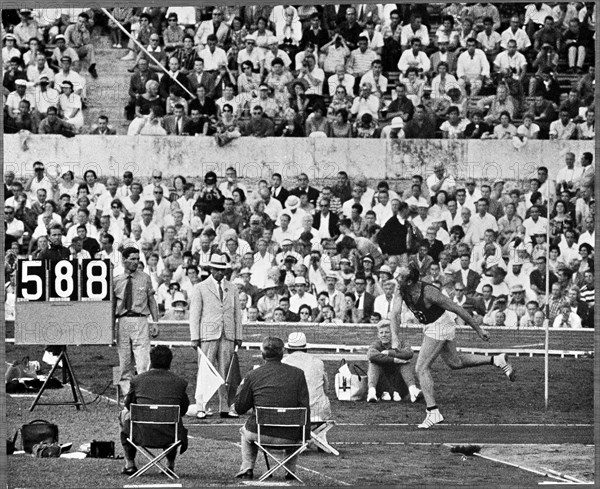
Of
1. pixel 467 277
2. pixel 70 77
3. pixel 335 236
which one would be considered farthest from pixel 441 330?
pixel 70 77

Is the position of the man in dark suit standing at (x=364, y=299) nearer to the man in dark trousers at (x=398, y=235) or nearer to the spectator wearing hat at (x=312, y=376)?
the man in dark trousers at (x=398, y=235)

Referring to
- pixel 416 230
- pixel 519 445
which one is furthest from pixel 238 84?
pixel 519 445

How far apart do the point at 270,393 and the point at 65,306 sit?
13.0ft

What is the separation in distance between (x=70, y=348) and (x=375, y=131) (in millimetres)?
6122

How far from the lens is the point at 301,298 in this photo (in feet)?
68.0

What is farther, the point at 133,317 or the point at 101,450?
the point at 133,317

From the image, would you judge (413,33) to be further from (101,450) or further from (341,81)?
(101,450)

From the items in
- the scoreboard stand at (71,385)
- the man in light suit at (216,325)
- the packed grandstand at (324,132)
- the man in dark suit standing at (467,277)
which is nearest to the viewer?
the scoreboard stand at (71,385)

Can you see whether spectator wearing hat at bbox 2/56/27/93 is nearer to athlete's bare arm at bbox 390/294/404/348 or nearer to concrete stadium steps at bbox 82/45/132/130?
concrete stadium steps at bbox 82/45/132/130

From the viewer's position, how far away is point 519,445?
50.2ft

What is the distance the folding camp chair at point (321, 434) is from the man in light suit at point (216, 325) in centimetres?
205

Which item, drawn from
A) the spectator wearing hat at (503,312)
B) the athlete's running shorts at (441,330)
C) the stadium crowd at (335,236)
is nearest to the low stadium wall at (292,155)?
the stadium crowd at (335,236)

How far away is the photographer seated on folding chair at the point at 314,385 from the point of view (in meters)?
14.3

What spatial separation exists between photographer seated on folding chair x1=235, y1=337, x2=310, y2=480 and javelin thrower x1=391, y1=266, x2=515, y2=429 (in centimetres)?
267
